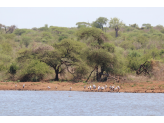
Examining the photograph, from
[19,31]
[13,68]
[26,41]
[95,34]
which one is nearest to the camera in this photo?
[95,34]

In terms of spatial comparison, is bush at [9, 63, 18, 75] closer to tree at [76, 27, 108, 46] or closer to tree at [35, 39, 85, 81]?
tree at [35, 39, 85, 81]

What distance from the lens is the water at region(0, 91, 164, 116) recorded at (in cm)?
1848

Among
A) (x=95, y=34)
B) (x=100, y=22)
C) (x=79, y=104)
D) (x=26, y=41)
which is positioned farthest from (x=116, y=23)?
(x=79, y=104)

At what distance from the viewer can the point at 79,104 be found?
21.7 m

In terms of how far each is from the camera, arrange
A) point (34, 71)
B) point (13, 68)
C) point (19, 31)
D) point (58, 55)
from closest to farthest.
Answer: point (34, 71) → point (58, 55) → point (13, 68) → point (19, 31)

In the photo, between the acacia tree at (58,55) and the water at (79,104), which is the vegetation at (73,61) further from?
the water at (79,104)

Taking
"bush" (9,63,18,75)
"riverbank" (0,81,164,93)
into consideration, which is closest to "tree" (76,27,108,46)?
"riverbank" (0,81,164,93)

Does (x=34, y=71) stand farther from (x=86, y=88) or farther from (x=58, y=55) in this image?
(x=86, y=88)

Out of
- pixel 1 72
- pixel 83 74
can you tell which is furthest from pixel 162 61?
pixel 1 72

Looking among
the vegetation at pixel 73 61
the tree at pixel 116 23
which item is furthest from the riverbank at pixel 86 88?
the tree at pixel 116 23

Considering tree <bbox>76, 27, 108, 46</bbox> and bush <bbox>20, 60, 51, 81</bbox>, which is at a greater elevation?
tree <bbox>76, 27, 108, 46</bbox>

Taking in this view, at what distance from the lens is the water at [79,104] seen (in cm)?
1848

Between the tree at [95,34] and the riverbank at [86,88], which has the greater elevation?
the tree at [95,34]

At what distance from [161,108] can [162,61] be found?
18.2 metres
